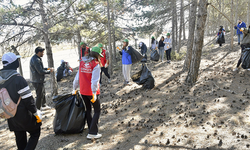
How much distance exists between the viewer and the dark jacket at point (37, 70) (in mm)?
5297

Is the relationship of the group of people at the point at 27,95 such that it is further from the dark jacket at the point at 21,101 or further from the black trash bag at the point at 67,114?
the black trash bag at the point at 67,114

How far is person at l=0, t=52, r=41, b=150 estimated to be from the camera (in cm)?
272

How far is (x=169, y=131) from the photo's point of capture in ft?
13.2

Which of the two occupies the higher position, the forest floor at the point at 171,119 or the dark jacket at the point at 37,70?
the dark jacket at the point at 37,70

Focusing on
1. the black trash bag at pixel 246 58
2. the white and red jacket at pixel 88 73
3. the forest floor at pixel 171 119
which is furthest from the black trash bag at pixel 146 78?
the black trash bag at pixel 246 58

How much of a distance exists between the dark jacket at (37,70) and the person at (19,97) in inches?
98.9

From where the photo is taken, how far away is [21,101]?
2.81m

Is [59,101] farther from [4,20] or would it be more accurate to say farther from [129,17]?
[129,17]

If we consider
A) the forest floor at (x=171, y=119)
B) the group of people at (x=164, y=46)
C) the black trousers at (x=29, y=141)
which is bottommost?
the forest floor at (x=171, y=119)

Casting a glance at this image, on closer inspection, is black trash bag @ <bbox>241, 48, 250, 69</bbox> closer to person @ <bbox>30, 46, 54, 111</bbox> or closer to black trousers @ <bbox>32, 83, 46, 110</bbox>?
person @ <bbox>30, 46, 54, 111</bbox>

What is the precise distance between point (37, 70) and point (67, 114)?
2.07m

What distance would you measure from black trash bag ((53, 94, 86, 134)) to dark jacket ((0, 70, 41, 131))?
3.61ft

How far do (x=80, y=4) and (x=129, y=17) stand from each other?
5.02 metres

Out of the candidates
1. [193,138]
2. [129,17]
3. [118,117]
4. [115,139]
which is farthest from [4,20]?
[129,17]
